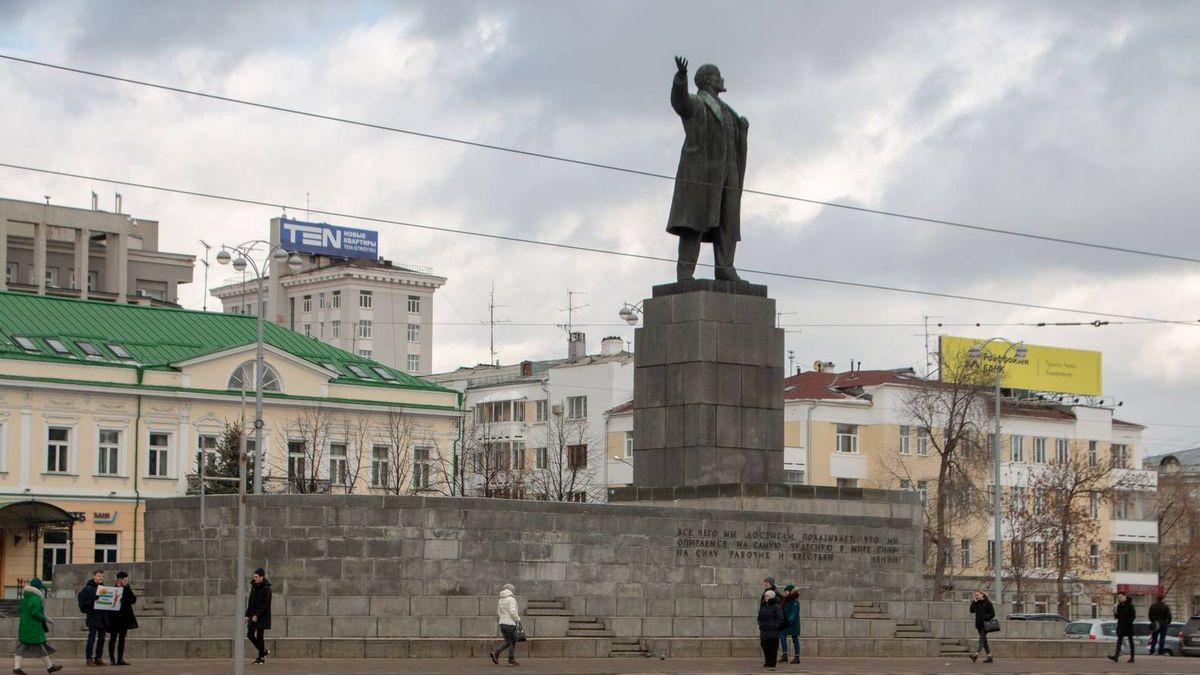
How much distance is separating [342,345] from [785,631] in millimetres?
109871

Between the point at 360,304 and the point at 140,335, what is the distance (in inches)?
2600

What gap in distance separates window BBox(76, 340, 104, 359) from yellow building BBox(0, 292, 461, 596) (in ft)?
0.31

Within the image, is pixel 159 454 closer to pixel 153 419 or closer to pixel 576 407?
pixel 153 419

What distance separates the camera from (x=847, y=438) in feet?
304

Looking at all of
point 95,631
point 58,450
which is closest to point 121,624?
point 95,631

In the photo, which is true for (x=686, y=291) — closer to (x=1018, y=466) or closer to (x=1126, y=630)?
(x=1126, y=630)

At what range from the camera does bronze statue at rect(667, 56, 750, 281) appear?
36.9m

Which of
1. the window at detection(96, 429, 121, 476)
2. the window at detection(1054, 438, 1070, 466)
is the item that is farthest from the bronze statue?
the window at detection(1054, 438, 1070, 466)

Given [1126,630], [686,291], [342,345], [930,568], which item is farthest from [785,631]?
[342,345]

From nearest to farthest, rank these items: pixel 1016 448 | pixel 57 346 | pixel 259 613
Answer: pixel 259 613, pixel 57 346, pixel 1016 448

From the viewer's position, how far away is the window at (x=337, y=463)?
7719cm

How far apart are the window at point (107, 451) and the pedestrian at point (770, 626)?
148 feet

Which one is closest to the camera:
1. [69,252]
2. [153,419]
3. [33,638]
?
[33,638]

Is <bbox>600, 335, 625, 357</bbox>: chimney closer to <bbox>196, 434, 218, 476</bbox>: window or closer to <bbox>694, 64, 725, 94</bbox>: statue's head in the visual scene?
<bbox>196, 434, 218, 476</bbox>: window
